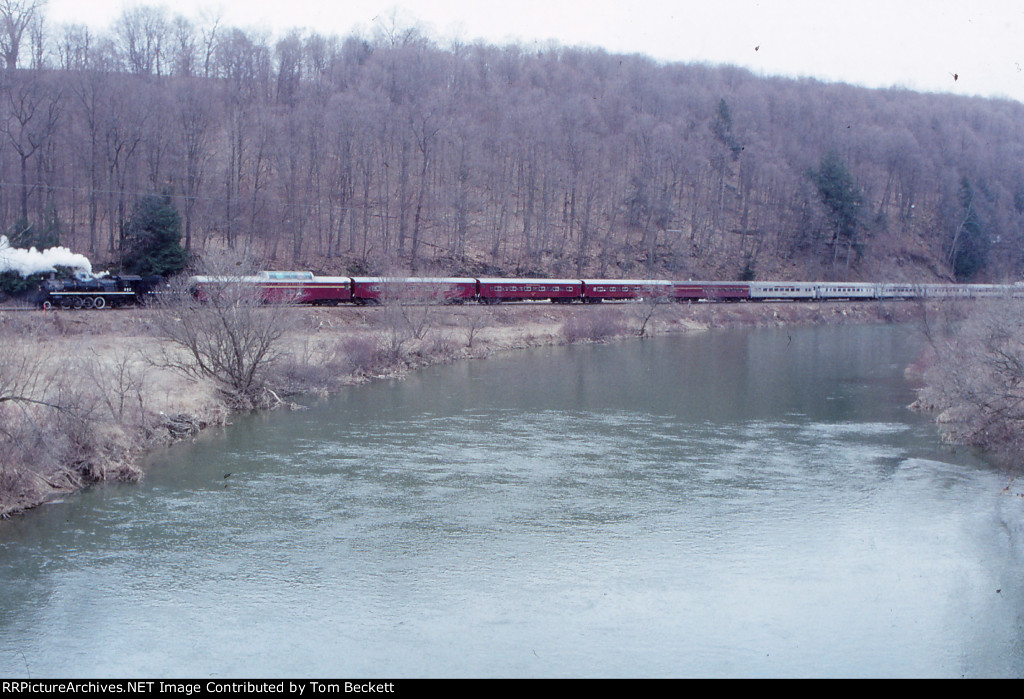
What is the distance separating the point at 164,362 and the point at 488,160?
164 feet

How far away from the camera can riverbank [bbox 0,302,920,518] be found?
18672 millimetres

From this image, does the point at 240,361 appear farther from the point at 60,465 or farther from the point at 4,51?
the point at 4,51

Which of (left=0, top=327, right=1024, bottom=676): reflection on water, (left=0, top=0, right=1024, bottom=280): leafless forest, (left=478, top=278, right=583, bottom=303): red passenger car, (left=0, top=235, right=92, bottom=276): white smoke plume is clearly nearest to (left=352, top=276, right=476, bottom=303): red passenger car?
Answer: (left=478, top=278, right=583, bottom=303): red passenger car

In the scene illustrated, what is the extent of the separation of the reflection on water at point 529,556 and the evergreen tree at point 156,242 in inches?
910

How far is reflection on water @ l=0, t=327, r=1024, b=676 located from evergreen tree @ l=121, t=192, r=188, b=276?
23113 mm

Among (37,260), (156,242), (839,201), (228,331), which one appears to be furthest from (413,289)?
(839,201)

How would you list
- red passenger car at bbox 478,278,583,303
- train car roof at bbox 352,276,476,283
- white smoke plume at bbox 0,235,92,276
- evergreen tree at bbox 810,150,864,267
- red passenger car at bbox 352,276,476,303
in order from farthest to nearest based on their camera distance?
1. evergreen tree at bbox 810,150,864,267
2. red passenger car at bbox 478,278,583,303
3. train car roof at bbox 352,276,476,283
4. red passenger car at bbox 352,276,476,303
5. white smoke plume at bbox 0,235,92,276

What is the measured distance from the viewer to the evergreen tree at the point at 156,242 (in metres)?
46.9

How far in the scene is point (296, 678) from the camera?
10.8m

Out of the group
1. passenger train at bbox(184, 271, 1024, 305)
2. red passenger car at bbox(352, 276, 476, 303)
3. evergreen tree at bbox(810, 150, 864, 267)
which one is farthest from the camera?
evergreen tree at bbox(810, 150, 864, 267)

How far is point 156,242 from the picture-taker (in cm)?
4731

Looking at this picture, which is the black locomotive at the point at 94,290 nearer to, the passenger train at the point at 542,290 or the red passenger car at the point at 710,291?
the passenger train at the point at 542,290

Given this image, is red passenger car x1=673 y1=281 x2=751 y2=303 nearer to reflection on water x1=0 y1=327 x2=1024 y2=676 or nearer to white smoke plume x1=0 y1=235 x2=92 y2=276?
reflection on water x1=0 y1=327 x2=1024 y2=676

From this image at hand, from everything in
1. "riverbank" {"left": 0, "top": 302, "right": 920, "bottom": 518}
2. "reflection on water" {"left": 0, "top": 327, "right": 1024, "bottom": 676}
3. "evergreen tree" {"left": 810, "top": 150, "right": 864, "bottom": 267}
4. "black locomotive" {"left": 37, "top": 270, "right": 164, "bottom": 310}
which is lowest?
"reflection on water" {"left": 0, "top": 327, "right": 1024, "bottom": 676}
